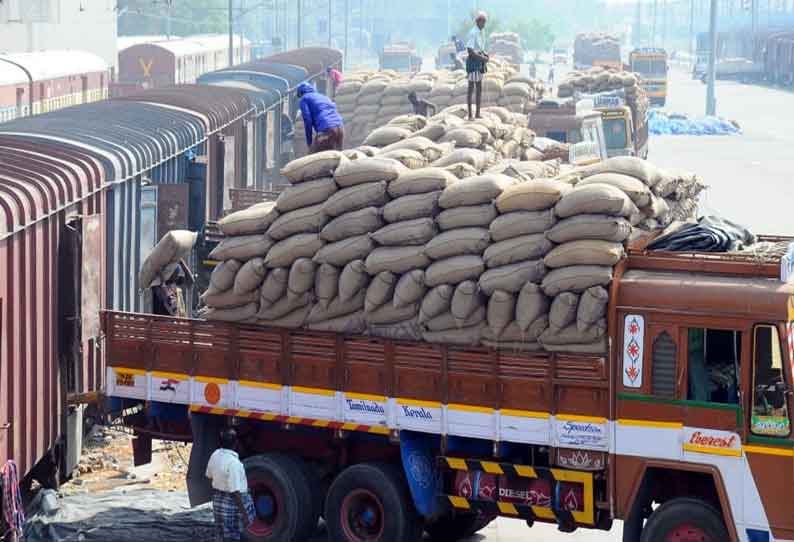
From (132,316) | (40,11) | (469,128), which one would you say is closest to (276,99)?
(469,128)

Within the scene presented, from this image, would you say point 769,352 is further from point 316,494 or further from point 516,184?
point 316,494

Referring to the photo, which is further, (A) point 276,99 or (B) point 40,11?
(B) point 40,11

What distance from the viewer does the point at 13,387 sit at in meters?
11.4

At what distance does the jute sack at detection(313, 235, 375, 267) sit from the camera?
11914 mm

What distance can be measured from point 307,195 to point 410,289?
4.29ft

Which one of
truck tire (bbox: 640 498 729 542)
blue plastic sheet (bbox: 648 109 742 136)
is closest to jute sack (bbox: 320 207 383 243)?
truck tire (bbox: 640 498 729 542)

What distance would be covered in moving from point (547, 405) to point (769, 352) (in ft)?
5.31

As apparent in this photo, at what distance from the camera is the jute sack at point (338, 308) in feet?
39.1

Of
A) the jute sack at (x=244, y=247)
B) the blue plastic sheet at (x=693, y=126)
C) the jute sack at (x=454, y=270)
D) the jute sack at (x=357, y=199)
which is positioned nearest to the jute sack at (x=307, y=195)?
the jute sack at (x=357, y=199)

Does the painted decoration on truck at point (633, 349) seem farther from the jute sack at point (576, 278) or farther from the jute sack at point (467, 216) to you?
the jute sack at point (467, 216)

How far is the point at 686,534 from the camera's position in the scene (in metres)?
10.7

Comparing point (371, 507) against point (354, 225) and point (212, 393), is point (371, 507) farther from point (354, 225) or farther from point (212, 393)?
point (354, 225)

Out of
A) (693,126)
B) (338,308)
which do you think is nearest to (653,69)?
(693,126)

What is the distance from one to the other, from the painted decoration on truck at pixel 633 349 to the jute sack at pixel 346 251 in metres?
2.20
